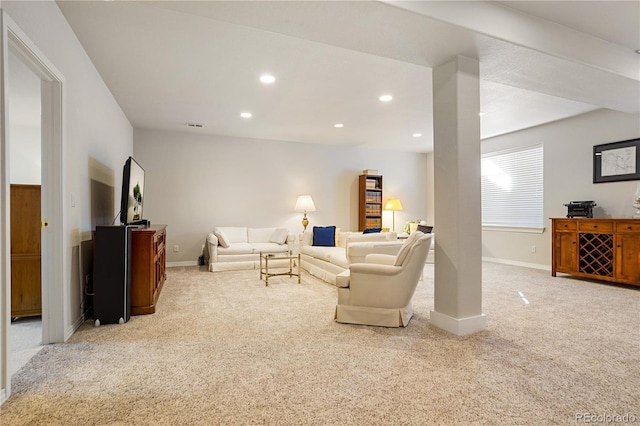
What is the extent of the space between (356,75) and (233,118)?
2.46m

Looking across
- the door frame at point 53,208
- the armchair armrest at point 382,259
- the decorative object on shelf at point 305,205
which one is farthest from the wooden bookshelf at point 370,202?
the door frame at point 53,208

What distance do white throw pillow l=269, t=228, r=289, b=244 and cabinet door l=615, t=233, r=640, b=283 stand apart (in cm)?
497

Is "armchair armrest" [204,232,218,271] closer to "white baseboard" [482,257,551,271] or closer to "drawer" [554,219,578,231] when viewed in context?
"white baseboard" [482,257,551,271]

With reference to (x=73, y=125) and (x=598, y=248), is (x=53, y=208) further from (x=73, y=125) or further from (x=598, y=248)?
(x=598, y=248)

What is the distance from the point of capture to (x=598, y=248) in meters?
4.80

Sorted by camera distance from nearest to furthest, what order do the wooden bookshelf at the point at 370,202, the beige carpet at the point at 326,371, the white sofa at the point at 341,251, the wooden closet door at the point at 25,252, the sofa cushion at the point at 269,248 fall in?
the beige carpet at the point at 326,371, the wooden closet door at the point at 25,252, the white sofa at the point at 341,251, the sofa cushion at the point at 269,248, the wooden bookshelf at the point at 370,202

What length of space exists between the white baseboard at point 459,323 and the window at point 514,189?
13.3 ft

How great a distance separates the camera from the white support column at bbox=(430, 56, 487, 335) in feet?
9.25

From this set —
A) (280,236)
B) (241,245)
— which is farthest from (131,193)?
(280,236)

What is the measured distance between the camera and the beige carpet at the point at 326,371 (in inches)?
66.2

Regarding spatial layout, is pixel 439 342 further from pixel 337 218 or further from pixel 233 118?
pixel 337 218

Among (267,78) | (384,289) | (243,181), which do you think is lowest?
(384,289)

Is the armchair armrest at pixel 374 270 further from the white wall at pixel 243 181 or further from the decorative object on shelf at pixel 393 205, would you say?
the decorative object on shelf at pixel 393 205

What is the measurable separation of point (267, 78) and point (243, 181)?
327 cm
